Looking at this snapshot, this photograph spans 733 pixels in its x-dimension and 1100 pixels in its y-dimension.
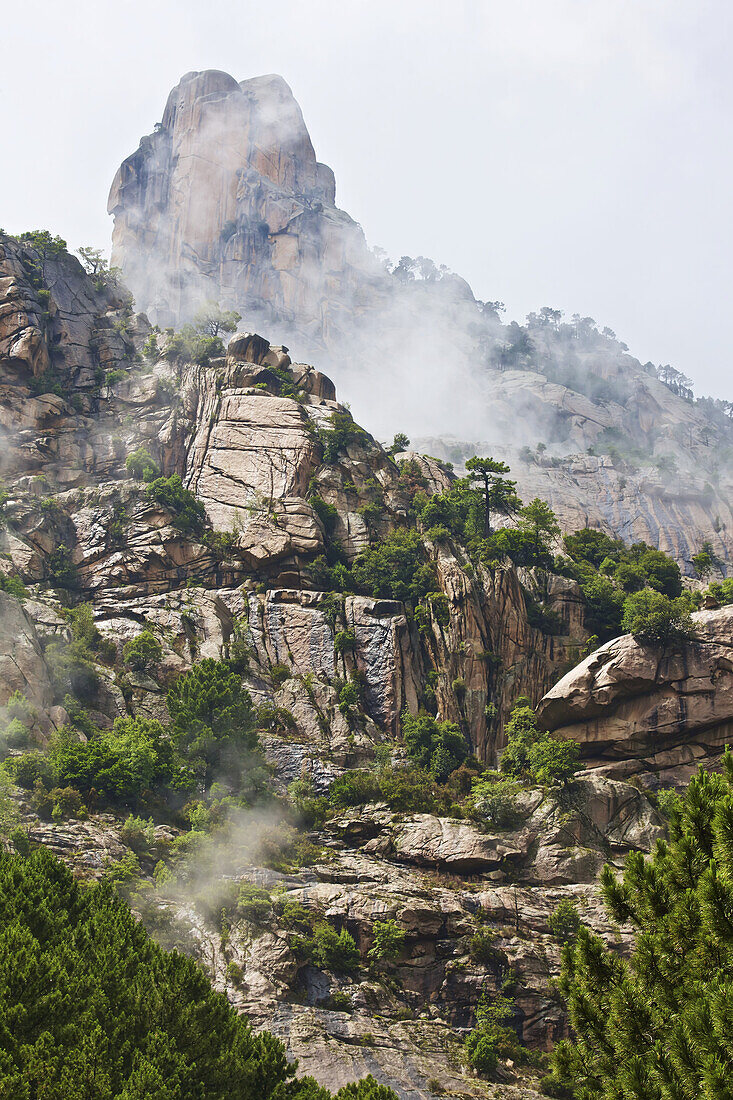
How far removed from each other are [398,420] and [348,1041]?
4331 inches

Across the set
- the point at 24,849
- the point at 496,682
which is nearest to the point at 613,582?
the point at 496,682

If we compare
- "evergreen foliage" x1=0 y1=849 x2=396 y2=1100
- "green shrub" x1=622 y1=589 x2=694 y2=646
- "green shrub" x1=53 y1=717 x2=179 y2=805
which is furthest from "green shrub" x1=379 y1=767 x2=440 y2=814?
"evergreen foliage" x1=0 y1=849 x2=396 y2=1100

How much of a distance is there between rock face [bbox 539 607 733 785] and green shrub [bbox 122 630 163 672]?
26.7 meters

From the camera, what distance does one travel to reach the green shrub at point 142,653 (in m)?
58.5

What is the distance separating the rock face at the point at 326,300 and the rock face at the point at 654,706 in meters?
73.0

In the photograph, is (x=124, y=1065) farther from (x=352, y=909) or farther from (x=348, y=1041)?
(x=352, y=909)

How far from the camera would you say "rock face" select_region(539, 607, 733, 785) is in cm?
5312

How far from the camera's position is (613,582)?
7000 centimetres

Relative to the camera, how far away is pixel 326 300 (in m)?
148

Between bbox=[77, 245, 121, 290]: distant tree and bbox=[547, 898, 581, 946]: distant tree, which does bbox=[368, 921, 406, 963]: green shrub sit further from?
bbox=[77, 245, 121, 290]: distant tree

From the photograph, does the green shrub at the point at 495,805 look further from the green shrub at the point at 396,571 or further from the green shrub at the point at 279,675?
the green shrub at the point at 396,571

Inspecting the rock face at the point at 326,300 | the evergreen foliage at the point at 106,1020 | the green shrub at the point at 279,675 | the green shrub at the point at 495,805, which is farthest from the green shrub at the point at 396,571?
the rock face at the point at 326,300

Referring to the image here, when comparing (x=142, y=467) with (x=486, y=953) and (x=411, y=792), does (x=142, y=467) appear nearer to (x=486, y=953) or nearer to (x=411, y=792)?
(x=411, y=792)

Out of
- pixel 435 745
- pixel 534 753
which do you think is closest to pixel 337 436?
pixel 435 745
